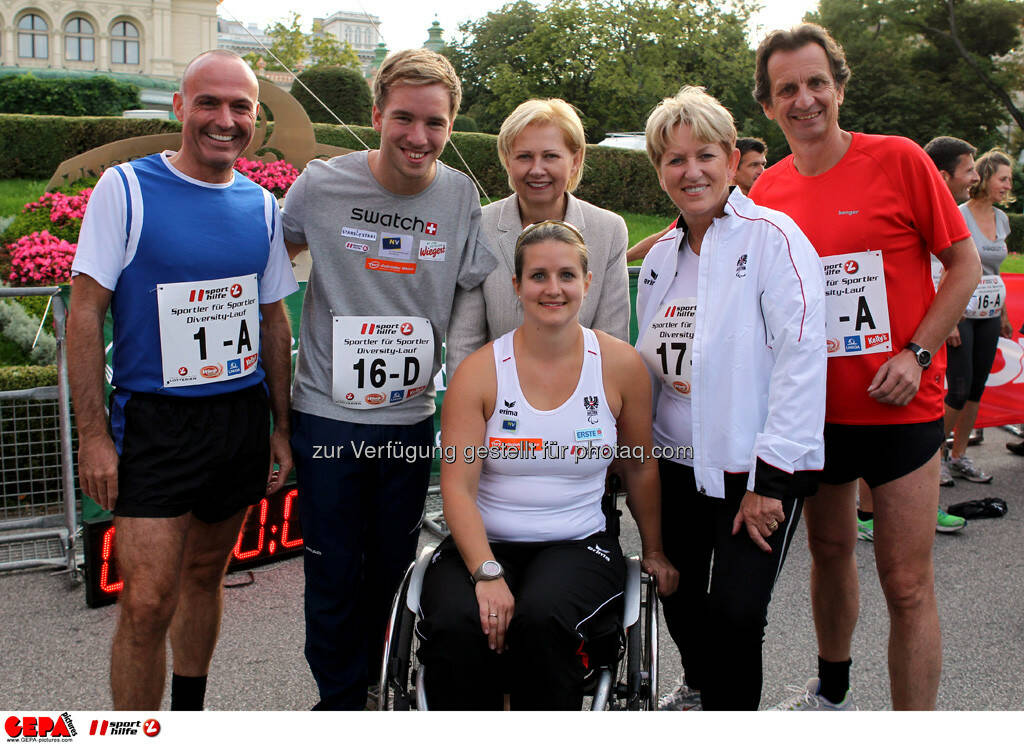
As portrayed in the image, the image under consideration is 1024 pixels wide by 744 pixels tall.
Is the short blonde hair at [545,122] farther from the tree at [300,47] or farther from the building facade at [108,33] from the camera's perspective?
the building facade at [108,33]

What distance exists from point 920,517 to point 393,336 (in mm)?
1784

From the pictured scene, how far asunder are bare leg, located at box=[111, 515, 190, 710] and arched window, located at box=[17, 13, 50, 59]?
6907cm

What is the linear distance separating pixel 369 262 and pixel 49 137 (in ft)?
64.8

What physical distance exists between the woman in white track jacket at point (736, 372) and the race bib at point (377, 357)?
84 cm

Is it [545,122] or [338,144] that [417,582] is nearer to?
[545,122]

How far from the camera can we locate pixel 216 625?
120 inches

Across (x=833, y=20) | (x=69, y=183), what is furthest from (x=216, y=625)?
(x=833, y=20)

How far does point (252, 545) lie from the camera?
4.40 meters

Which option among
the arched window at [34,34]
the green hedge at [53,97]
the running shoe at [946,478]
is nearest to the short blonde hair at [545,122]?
the running shoe at [946,478]

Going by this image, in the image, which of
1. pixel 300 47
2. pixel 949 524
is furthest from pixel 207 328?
pixel 300 47

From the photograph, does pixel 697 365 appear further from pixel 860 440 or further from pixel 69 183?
pixel 69 183

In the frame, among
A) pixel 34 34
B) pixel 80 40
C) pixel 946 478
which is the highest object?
pixel 34 34

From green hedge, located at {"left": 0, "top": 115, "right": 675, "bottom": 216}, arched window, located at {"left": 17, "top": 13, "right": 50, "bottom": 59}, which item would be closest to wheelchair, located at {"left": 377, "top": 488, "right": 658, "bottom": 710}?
green hedge, located at {"left": 0, "top": 115, "right": 675, "bottom": 216}
